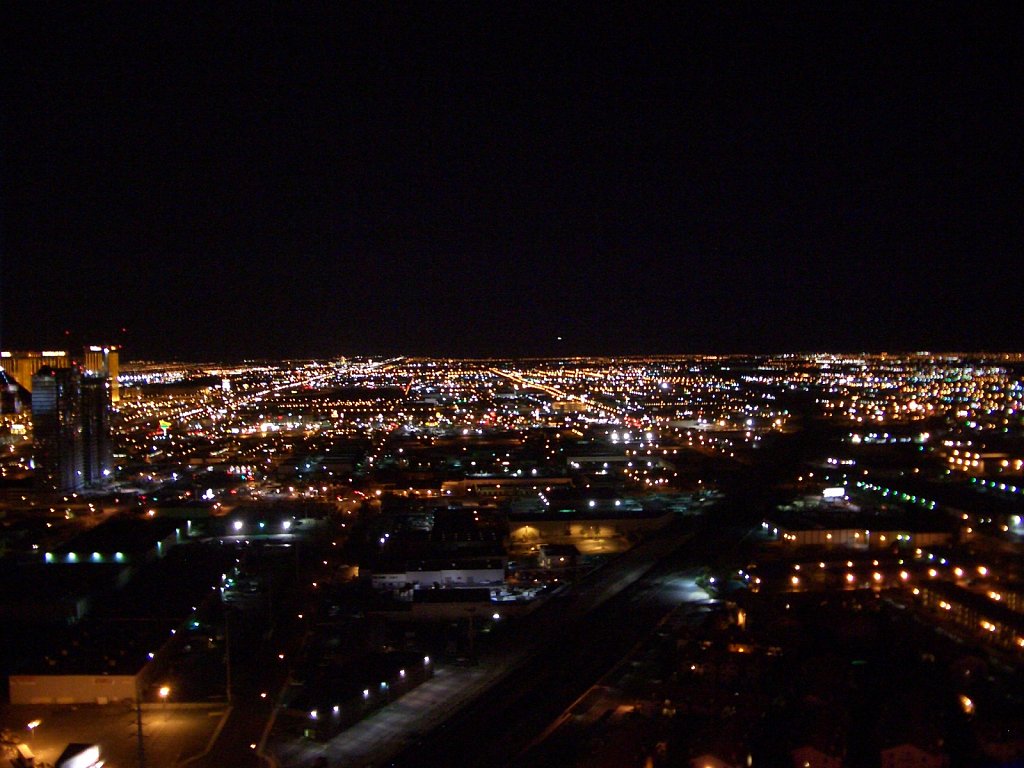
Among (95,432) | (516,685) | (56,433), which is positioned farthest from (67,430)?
(516,685)

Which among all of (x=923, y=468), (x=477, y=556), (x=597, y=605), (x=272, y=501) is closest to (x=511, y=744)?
(x=597, y=605)

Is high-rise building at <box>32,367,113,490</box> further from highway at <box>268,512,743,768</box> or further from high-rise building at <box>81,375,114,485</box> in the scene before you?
highway at <box>268,512,743,768</box>

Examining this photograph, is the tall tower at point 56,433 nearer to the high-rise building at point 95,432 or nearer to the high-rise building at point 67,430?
the high-rise building at point 67,430

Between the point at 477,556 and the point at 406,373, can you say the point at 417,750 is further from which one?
the point at 406,373

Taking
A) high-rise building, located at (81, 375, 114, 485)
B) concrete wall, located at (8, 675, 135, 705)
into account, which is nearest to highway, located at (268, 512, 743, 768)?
concrete wall, located at (8, 675, 135, 705)

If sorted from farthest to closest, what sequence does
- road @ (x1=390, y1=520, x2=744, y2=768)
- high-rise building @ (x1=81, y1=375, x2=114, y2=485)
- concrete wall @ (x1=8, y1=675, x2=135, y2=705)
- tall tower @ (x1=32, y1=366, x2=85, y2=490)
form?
high-rise building @ (x1=81, y1=375, x2=114, y2=485) < tall tower @ (x1=32, y1=366, x2=85, y2=490) < concrete wall @ (x1=8, y1=675, x2=135, y2=705) < road @ (x1=390, y1=520, x2=744, y2=768)

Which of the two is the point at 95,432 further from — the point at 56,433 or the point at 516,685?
the point at 516,685
